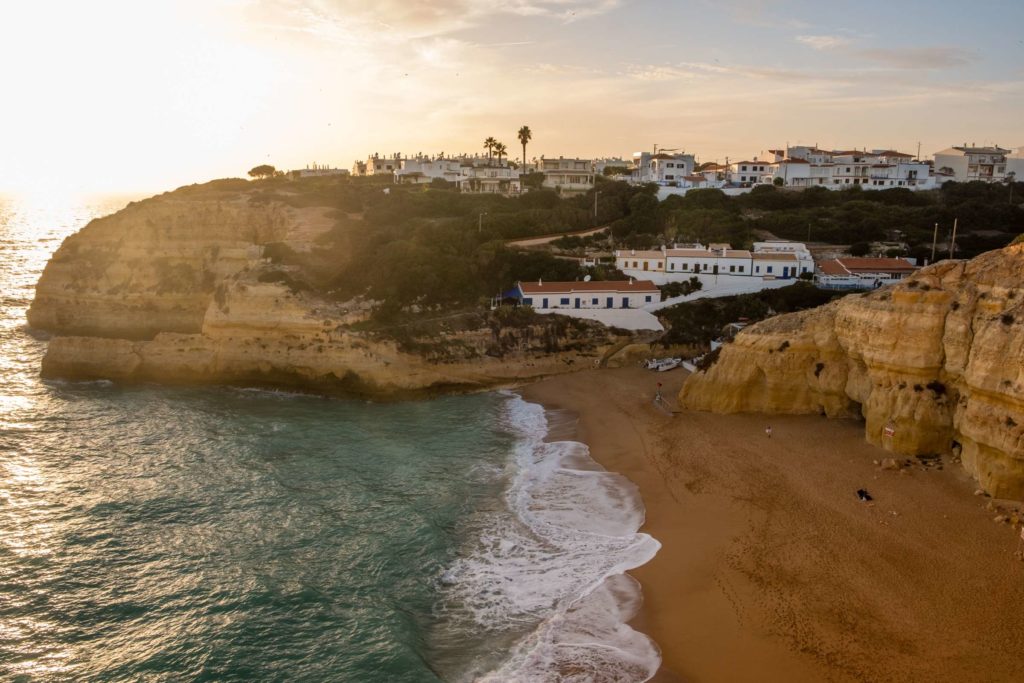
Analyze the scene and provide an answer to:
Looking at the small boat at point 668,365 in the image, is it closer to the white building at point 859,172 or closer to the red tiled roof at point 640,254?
the red tiled roof at point 640,254

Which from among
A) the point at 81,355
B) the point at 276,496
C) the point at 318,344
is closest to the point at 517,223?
the point at 318,344

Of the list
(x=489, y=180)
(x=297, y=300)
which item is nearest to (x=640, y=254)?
(x=297, y=300)

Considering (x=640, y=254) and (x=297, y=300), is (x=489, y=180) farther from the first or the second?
(x=297, y=300)

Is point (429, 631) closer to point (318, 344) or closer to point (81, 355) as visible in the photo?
point (318, 344)

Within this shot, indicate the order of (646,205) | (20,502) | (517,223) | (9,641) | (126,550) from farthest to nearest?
1. (646,205)
2. (517,223)
3. (20,502)
4. (126,550)
5. (9,641)

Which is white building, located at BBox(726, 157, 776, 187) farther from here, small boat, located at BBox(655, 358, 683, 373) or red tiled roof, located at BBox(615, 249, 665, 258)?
small boat, located at BBox(655, 358, 683, 373)

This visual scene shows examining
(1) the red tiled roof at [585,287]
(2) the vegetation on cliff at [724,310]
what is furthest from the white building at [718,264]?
(1) the red tiled roof at [585,287]
